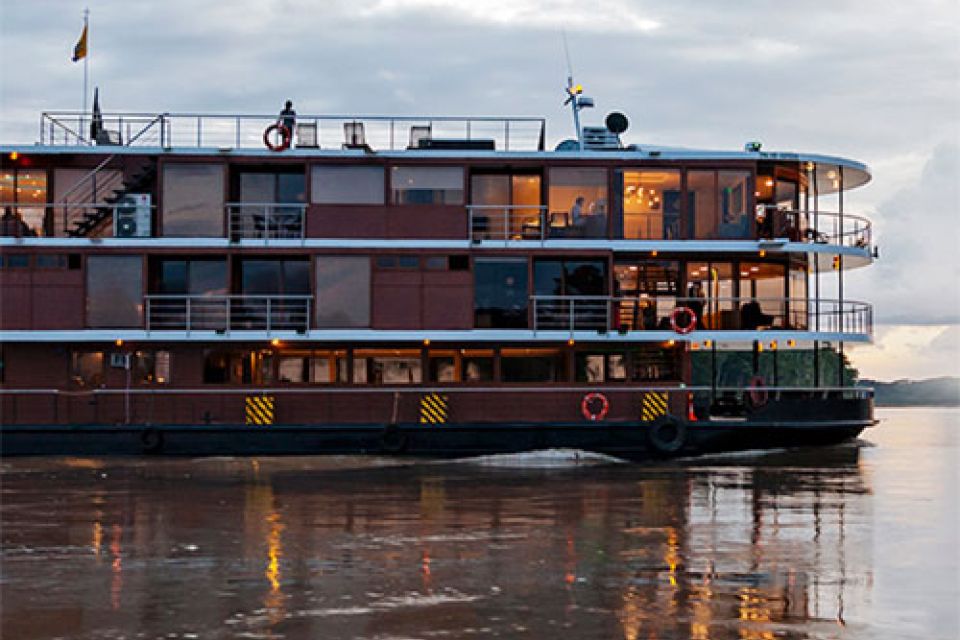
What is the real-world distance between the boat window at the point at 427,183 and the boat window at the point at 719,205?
560 centimetres

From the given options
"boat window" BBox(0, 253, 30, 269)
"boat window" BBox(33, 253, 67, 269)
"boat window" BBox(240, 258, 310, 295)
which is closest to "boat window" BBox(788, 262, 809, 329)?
"boat window" BBox(240, 258, 310, 295)

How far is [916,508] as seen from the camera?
71.3ft

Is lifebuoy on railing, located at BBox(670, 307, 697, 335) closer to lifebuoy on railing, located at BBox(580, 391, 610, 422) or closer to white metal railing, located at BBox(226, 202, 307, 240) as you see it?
lifebuoy on railing, located at BBox(580, 391, 610, 422)

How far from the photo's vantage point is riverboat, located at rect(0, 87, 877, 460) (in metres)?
30.3

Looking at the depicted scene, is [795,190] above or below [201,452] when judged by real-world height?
above

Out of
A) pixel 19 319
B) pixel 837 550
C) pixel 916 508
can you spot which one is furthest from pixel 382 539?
pixel 19 319

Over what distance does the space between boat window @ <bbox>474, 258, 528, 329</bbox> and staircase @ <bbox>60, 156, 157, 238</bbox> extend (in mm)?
8292

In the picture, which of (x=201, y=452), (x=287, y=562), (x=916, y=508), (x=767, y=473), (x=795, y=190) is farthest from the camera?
(x=795, y=190)

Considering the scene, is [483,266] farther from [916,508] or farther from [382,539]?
[382,539]

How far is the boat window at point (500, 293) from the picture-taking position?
1216 inches

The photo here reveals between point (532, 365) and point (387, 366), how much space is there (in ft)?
11.3

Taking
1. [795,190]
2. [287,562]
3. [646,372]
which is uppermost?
[795,190]

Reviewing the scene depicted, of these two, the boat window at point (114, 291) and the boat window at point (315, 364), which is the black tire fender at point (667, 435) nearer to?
the boat window at point (315, 364)

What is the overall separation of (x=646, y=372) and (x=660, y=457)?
2272 millimetres
